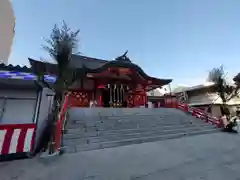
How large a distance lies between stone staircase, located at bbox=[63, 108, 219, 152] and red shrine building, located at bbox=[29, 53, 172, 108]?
194 inches

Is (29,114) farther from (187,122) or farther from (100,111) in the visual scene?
(187,122)

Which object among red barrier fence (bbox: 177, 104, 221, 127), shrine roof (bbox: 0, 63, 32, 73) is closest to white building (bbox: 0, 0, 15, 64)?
shrine roof (bbox: 0, 63, 32, 73)

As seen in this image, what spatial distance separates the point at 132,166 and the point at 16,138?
3351 millimetres

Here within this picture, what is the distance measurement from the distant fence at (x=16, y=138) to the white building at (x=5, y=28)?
1091cm

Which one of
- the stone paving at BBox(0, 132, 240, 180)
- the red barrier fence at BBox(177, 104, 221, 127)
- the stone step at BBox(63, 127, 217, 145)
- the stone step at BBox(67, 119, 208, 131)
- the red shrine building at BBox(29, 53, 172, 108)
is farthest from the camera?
the red shrine building at BBox(29, 53, 172, 108)

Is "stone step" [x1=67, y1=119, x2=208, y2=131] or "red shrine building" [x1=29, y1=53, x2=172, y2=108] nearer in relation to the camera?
"stone step" [x1=67, y1=119, x2=208, y2=131]

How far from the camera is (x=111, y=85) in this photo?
15266 millimetres

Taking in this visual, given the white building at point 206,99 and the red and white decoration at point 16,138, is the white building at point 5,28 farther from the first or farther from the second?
the white building at point 206,99

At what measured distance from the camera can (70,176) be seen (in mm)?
3391

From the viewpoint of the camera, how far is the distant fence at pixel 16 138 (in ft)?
14.0

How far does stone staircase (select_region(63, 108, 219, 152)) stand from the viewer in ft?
19.3

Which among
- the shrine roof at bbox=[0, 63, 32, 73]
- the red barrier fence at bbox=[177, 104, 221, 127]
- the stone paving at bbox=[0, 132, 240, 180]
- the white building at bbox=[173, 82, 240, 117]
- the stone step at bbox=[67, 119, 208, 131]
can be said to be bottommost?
the stone paving at bbox=[0, 132, 240, 180]

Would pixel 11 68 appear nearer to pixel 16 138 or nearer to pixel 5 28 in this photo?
pixel 16 138

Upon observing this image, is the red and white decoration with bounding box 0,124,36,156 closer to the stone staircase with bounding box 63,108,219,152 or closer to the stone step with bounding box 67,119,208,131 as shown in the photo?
the stone staircase with bounding box 63,108,219,152
